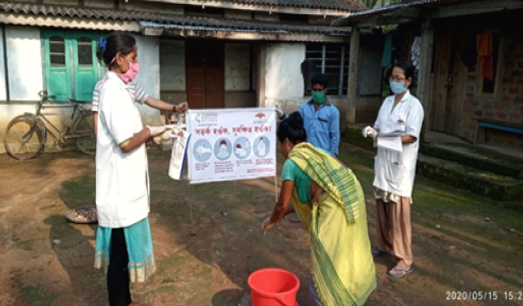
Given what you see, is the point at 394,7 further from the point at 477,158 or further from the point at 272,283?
the point at 272,283

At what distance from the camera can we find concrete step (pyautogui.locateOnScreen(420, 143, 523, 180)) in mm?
7168

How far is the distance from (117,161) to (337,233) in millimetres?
1546

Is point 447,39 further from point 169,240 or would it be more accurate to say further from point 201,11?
point 169,240

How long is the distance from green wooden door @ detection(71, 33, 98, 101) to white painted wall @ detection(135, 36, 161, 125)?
998mm

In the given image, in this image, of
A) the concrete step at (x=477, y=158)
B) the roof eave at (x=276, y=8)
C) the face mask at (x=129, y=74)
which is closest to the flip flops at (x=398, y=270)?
the face mask at (x=129, y=74)

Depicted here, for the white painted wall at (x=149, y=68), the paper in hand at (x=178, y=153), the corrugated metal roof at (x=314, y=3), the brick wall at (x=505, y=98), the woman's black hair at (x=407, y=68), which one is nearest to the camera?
the paper in hand at (x=178, y=153)

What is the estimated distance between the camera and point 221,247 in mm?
4773

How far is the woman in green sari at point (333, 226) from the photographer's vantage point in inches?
108

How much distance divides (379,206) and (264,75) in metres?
7.92

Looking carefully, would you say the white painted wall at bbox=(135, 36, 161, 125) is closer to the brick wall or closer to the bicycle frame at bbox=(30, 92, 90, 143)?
the bicycle frame at bbox=(30, 92, 90, 143)

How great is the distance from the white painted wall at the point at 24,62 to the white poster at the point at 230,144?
605 centimetres

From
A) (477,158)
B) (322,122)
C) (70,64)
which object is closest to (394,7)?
(477,158)

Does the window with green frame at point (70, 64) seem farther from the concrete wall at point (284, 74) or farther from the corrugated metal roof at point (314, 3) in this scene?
the concrete wall at point (284, 74)

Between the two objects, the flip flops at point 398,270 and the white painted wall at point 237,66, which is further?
the white painted wall at point 237,66
